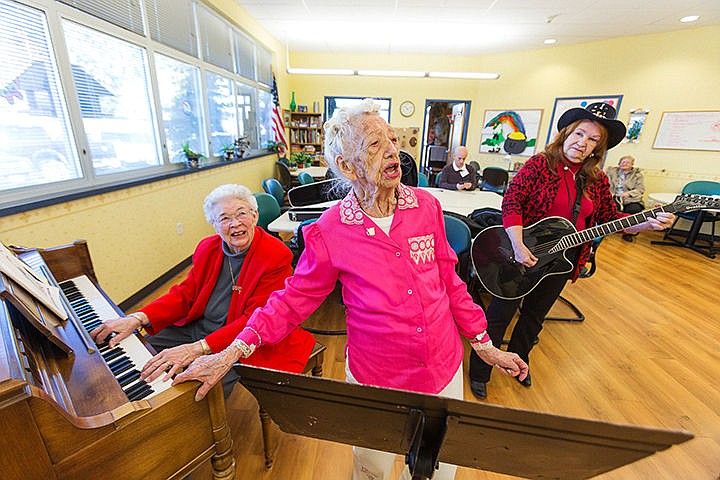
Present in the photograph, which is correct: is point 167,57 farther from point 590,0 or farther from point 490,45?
point 490,45

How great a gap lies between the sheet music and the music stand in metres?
0.85

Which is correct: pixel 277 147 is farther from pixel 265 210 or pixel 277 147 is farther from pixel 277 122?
pixel 265 210

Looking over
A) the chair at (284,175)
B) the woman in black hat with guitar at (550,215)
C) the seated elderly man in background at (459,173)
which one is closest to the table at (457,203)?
the seated elderly man in background at (459,173)

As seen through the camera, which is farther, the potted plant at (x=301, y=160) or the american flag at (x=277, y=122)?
the potted plant at (x=301, y=160)

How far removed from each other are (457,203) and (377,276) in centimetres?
273

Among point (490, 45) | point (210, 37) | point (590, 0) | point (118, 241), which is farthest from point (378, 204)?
point (490, 45)

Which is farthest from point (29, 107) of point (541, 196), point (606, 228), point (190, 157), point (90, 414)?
point (606, 228)

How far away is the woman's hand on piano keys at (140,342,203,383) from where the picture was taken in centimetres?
85

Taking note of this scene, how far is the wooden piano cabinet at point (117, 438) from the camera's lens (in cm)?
60

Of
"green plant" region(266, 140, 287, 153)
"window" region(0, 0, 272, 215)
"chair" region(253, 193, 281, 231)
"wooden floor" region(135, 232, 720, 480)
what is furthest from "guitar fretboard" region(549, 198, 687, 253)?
"green plant" region(266, 140, 287, 153)

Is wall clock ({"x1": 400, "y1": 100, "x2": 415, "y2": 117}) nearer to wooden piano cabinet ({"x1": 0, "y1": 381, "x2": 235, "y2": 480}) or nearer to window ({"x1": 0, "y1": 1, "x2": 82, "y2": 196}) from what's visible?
window ({"x1": 0, "y1": 1, "x2": 82, "y2": 196})

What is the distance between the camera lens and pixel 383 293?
3.06ft

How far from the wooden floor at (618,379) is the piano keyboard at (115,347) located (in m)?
0.82

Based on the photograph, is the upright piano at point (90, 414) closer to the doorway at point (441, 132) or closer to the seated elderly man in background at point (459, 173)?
the seated elderly man in background at point (459, 173)
